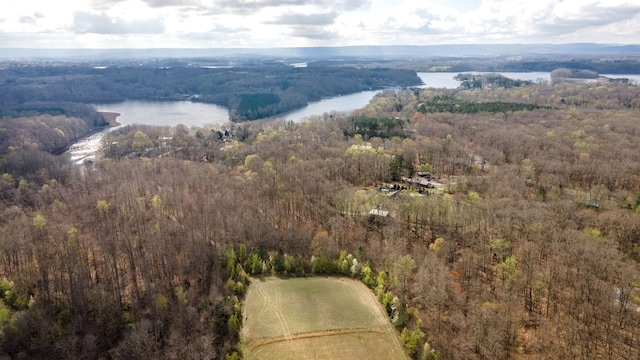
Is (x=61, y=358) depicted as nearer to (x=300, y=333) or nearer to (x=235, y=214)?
(x=300, y=333)

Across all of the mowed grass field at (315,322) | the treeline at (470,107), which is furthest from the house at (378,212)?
the treeline at (470,107)

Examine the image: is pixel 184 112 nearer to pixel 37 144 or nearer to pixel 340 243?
pixel 37 144

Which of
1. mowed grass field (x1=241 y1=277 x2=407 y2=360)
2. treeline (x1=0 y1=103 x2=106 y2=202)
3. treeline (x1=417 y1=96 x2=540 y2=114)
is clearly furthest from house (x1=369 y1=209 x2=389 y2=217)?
treeline (x1=417 y1=96 x2=540 y2=114)

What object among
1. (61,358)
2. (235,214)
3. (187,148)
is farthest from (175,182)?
(61,358)

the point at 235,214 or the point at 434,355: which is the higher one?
the point at 235,214

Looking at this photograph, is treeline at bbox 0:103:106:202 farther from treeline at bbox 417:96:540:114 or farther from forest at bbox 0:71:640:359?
treeline at bbox 417:96:540:114

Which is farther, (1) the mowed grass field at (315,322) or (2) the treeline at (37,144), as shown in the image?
(2) the treeline at (37,144)

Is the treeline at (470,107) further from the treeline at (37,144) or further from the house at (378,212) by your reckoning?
the treeline at (37,144)
